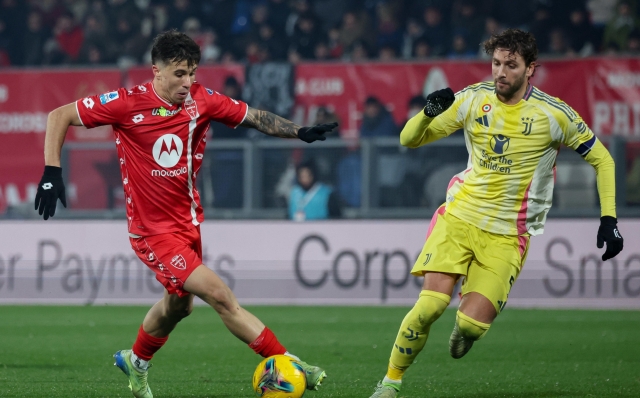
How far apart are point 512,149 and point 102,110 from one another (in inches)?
96.6

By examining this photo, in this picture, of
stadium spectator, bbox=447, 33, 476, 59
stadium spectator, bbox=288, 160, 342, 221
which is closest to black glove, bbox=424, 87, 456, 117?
stadium spectator, bbox=288, 160, 342, 221

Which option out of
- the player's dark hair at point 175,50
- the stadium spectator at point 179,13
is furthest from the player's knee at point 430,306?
the stadium spectator at point 179,13

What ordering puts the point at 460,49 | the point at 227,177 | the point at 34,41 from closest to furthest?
the point at 227,177, the point at 460,49, the point at 34,41

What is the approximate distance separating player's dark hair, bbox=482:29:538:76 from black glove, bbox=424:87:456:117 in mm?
481

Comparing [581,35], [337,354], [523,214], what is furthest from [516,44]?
[581,35]

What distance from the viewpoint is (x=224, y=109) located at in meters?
5.91

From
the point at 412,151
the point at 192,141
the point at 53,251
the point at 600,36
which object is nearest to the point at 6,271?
the point at 53,251

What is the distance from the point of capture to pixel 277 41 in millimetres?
16750

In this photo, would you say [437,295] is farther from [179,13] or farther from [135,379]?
[179,13]

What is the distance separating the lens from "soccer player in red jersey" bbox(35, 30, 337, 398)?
5.56 meters

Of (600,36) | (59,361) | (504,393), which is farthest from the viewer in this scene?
(600,36)

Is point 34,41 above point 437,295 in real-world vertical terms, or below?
above

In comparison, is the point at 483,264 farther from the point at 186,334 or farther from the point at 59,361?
the point at 186,334

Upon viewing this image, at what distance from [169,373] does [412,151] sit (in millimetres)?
6351
